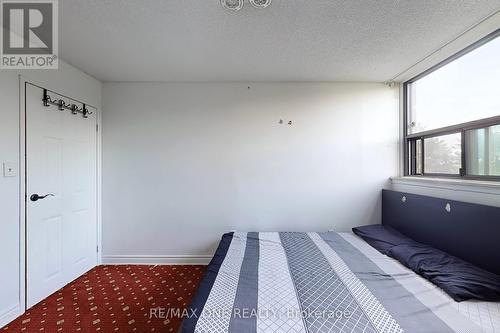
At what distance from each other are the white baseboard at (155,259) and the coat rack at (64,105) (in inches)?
72.6

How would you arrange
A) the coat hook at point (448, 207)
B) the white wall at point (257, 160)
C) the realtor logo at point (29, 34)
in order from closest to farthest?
the realtor logo at point (29, 34), the coat hook at point (448, 207), the white wall at point (257, 160)

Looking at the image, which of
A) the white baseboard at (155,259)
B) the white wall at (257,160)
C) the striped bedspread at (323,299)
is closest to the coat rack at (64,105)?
the white wall at (257,160)

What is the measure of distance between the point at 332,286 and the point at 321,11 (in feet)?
6.34

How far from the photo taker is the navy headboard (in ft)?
5.17

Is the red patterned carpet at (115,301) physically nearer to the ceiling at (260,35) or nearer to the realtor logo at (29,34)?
the realtor logo at (29,34)

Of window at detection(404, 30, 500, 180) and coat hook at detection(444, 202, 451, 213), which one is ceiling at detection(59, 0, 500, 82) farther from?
coat hook at detection(444, 202, 451, 213)

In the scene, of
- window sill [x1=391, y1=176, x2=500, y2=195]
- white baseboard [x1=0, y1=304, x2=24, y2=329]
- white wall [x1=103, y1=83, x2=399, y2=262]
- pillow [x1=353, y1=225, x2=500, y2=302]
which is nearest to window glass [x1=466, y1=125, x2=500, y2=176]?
window sill [x1=391, y1=176, x2=500, y2=195]

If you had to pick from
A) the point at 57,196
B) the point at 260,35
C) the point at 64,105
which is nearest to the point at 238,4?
the point at 260,35

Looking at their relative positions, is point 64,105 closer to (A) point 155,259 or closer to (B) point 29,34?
(B) point 29,34

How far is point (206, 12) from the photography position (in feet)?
5.27

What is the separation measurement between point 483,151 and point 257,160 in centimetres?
213

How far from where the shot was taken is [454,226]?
6.01 ft

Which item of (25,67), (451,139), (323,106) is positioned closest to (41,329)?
(25,67)

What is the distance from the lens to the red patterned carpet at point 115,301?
1.80 metres
